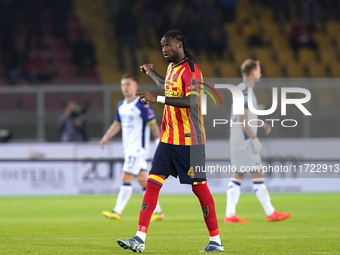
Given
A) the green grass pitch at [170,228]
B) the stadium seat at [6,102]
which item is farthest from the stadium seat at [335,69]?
the stadium seat at [6,102]

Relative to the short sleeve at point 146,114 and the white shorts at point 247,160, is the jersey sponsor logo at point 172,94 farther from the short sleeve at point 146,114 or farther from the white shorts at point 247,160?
the short sleeve at point 146,114

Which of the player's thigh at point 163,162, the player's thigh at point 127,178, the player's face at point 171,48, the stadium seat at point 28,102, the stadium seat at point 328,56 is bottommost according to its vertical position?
the player's thigh at point 127,178

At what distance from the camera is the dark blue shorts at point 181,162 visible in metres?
5.47

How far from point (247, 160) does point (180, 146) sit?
332 centimetres

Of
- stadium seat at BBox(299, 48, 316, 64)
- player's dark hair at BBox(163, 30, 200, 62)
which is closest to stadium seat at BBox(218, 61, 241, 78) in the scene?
A: stadium seat at BBox(299, 48, 316, 64)

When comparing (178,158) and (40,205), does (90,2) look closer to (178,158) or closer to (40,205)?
(40,205)

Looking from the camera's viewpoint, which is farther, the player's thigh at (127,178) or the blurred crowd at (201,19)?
the blurred crowd at (201,19)

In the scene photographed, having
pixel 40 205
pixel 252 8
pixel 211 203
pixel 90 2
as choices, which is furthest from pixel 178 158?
pixel 90 2

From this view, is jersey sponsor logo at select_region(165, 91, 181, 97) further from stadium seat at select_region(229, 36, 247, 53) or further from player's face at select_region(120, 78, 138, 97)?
stadium seat at select_region(229, 36, 247, 53)

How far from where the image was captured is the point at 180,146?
18.2 feet

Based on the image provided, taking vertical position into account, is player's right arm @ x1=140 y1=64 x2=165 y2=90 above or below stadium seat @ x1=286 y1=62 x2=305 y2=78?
below

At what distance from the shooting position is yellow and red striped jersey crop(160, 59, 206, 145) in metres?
5.50

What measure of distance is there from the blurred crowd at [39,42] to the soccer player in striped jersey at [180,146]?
46.3 ft

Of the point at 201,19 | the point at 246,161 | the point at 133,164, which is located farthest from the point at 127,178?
the point at 201,19
